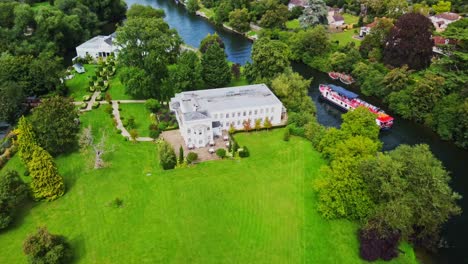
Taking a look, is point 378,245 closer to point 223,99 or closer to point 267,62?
point 223,99

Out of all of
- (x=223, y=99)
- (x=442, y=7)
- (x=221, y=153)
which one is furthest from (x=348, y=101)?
(x=442, y=7)

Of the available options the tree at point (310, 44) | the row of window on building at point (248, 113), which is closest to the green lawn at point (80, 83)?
the row of window on building at point (248, 113)

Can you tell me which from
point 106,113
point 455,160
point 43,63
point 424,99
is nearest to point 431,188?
point 455,160

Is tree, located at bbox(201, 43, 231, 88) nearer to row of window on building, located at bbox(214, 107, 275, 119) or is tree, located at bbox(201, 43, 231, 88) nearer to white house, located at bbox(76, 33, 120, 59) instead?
row of window on building, located at bbox(214, 107, 275, 119)

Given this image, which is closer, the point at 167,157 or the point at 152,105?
the point at 167,157

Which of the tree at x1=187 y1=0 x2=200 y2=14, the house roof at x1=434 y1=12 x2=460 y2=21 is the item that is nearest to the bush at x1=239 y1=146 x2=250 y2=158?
the house roof at x1=434 y1=12 x2=460 y2=21

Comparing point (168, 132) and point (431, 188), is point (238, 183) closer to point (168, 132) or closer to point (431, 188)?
point (168, 132)

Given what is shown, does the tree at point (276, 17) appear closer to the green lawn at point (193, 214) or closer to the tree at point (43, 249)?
the green lawn at point (193, 214)

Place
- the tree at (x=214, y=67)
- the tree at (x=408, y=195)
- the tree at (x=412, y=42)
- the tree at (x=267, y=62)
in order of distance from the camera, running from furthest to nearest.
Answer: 1. the tree at (x=412, y=42)
2. the tree at (x=267, y=62)
3. the tree at (x=214, y=67)
4. the tree at (x=408, y=195)
